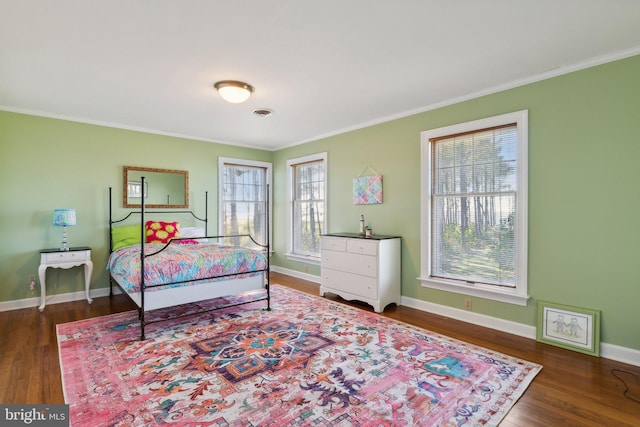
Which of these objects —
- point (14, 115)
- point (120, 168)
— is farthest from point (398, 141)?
point (14, 115)

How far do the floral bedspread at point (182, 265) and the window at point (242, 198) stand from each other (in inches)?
75.2

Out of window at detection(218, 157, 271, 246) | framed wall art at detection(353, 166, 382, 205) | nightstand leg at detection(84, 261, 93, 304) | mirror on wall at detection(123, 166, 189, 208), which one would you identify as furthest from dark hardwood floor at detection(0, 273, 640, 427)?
window at detection(218, 157, 271, 246)

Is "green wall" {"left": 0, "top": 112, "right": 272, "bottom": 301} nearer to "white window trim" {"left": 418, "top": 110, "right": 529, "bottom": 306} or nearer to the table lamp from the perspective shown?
the table lamp

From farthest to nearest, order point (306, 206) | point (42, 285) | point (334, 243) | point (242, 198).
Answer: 1. point (242, 198)
2. point (306, 206)
3. point (334, 243)
4. point (42, 285)

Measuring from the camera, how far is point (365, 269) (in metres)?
4.15

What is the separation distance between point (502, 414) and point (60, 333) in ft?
13.2

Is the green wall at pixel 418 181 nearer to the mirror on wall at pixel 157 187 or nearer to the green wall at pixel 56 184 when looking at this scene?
the green wall at pixel 56 184

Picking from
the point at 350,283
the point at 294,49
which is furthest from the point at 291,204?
the point at 294,49

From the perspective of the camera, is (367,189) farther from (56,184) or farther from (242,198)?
(56,184)

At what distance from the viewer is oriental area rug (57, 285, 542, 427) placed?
1.99 meters

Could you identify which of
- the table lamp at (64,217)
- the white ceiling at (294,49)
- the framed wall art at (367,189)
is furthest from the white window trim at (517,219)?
the table lamp at (64,217)

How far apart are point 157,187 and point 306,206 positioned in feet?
8.32

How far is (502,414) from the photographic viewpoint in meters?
2.00

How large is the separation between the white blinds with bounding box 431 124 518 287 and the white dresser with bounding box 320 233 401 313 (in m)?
0.53
